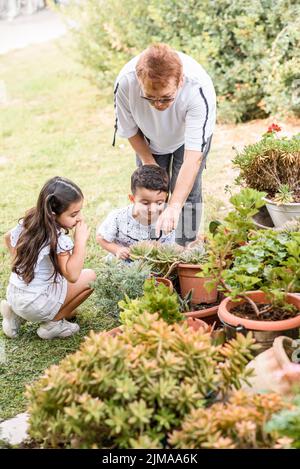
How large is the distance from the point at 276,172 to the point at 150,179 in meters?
0.71

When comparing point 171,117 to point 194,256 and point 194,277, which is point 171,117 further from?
point 194,277

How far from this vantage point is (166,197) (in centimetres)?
396

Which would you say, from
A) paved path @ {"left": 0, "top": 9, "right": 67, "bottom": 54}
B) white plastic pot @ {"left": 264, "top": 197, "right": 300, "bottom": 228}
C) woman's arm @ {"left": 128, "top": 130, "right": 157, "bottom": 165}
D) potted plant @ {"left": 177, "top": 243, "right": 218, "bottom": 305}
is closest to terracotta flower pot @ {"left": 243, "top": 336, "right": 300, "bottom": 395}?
potted plant @ {"left": 177, "top": 243, "right": 218, "bottom": 305}

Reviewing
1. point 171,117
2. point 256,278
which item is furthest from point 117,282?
point 171,117

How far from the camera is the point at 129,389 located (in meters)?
1.81

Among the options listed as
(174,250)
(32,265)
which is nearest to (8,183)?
(32,265)

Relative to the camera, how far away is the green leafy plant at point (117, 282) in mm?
3148

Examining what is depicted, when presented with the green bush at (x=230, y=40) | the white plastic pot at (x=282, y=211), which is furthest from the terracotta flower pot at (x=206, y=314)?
the green bush at (x=230, y=40)

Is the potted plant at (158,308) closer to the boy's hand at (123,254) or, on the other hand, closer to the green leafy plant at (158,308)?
the green leafy plant at (158,308)

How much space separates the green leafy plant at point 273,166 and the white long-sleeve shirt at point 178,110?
0.91 feet

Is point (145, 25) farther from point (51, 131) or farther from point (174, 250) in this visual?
point (174, 250)

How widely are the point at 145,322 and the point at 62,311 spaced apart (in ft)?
5.95

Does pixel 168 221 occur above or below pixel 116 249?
above

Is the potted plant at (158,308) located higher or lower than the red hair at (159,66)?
lower
